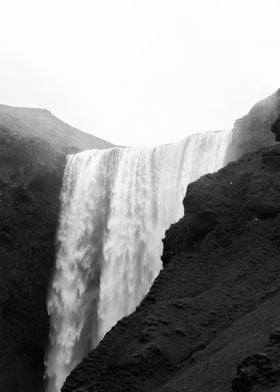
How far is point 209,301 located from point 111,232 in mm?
16622

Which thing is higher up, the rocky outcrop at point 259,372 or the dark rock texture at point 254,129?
the dark rock texture at point 254,129

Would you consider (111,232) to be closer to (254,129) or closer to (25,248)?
(25,248)

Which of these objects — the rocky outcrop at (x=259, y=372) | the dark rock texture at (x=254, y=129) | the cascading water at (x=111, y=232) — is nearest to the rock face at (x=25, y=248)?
the cascading water at (x=111, y=232)

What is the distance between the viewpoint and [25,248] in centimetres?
3481

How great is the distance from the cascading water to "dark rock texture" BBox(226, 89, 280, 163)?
0.81m

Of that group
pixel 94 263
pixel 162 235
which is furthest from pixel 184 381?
pixel 94 263

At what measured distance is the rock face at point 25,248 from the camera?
33.6 meters

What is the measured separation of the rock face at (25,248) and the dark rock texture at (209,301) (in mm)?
14954

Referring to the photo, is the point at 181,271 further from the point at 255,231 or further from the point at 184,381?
the point at 184,381

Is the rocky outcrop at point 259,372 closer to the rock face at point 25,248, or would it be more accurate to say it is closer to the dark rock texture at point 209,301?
the dark rock texture at point 209,301

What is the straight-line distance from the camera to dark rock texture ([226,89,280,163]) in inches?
1176

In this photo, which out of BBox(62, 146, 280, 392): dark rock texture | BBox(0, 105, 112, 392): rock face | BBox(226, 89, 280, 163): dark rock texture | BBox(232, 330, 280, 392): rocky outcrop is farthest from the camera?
BBox(0, 105, 112, 392): rock face

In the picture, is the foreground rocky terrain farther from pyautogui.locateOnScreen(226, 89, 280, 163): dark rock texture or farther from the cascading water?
the cascading water

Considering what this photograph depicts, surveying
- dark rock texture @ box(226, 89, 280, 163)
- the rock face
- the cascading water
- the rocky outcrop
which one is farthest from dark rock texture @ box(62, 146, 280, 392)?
the rock face
